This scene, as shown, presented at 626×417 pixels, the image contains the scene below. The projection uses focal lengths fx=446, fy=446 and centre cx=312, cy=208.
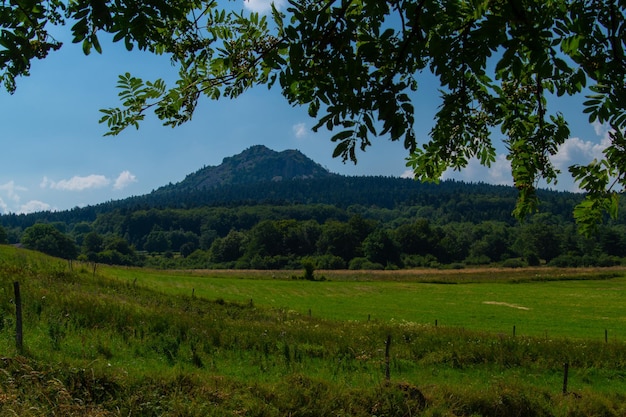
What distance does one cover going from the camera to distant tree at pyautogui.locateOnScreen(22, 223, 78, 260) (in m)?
139

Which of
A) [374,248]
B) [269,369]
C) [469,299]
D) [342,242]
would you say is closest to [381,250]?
[374,248]

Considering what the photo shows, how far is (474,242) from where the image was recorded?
17400cm

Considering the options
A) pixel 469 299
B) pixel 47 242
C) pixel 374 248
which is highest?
pixel 47 242

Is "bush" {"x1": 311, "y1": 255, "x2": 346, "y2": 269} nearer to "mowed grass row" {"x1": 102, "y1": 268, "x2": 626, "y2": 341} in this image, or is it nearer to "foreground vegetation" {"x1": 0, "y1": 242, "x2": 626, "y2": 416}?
"mowed grass row" {"x1": 102, "y1": 268, "x2": 626, "y2": 341}

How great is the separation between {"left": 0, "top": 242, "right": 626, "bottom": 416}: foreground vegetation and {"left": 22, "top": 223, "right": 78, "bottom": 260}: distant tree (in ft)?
445

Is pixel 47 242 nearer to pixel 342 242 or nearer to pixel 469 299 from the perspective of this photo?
pixel 342 242

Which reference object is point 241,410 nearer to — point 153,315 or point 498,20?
point 498,20

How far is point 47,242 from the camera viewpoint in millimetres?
139875

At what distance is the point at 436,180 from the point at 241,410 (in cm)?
548

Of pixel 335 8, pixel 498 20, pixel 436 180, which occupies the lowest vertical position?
pixel 436 180

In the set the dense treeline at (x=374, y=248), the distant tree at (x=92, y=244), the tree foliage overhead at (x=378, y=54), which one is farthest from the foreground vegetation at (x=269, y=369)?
the distant tree at (x=92, y=244)

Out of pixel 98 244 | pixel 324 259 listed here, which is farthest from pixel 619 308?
pixel 98 244

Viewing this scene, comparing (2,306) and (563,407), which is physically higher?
(2,306)

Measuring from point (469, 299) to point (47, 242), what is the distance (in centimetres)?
13196
